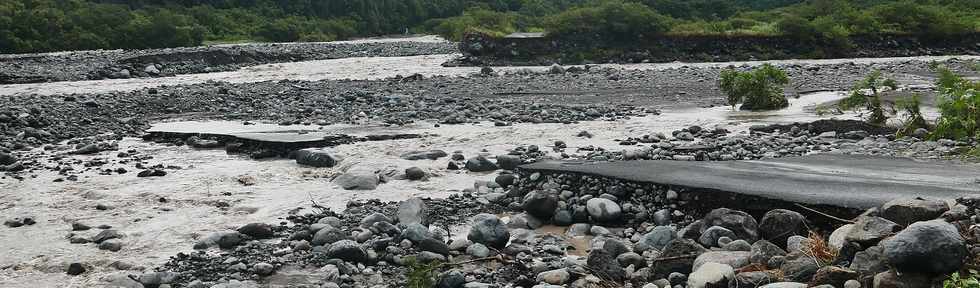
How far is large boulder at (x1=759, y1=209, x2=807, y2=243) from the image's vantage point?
214 inches

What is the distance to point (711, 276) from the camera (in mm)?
4516

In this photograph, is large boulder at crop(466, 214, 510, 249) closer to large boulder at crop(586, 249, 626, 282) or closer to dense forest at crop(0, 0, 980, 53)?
large boulder at crop(586, 249, 626, 282)

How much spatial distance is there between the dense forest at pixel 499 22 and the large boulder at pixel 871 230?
1088 inches

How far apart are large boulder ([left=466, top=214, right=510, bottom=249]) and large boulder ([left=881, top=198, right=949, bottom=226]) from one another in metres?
2.49

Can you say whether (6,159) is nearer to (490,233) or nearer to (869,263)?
(490,233)

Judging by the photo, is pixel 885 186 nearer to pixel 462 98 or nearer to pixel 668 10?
pixel 462 98

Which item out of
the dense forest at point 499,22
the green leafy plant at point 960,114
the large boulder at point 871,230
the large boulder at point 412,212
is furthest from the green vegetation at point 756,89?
the dense forest at point 499,22

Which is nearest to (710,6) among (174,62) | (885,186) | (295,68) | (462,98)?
(295,68)

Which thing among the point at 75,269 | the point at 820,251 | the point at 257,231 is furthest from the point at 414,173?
the point at 820,251

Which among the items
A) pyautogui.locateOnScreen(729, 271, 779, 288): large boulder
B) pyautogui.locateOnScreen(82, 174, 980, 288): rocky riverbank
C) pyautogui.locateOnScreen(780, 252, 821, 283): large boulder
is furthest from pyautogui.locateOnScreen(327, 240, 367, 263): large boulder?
pyautogui.locateOnScreen(780, 252, 821, 283): large boulder

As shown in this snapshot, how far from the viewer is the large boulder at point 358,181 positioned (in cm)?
820

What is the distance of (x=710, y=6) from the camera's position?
48219mm

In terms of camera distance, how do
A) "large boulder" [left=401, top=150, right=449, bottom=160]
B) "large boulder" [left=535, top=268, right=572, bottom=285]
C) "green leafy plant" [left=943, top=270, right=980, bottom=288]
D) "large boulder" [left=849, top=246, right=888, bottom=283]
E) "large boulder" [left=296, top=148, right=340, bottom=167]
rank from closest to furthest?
"green leafy plant" [left=943, top=270, right=980, bottom=288] < "large boulder" [left=849, top=246, right=888, bottom=283] < "large boulder" [left=535, top=268, right=572, bottom=285] < "large boulder" [left=296, top=148, right=340, bottom=167] < "large boulder" [left=401, top=150, right=449, bottom=160]

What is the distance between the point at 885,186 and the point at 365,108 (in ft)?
32.7
